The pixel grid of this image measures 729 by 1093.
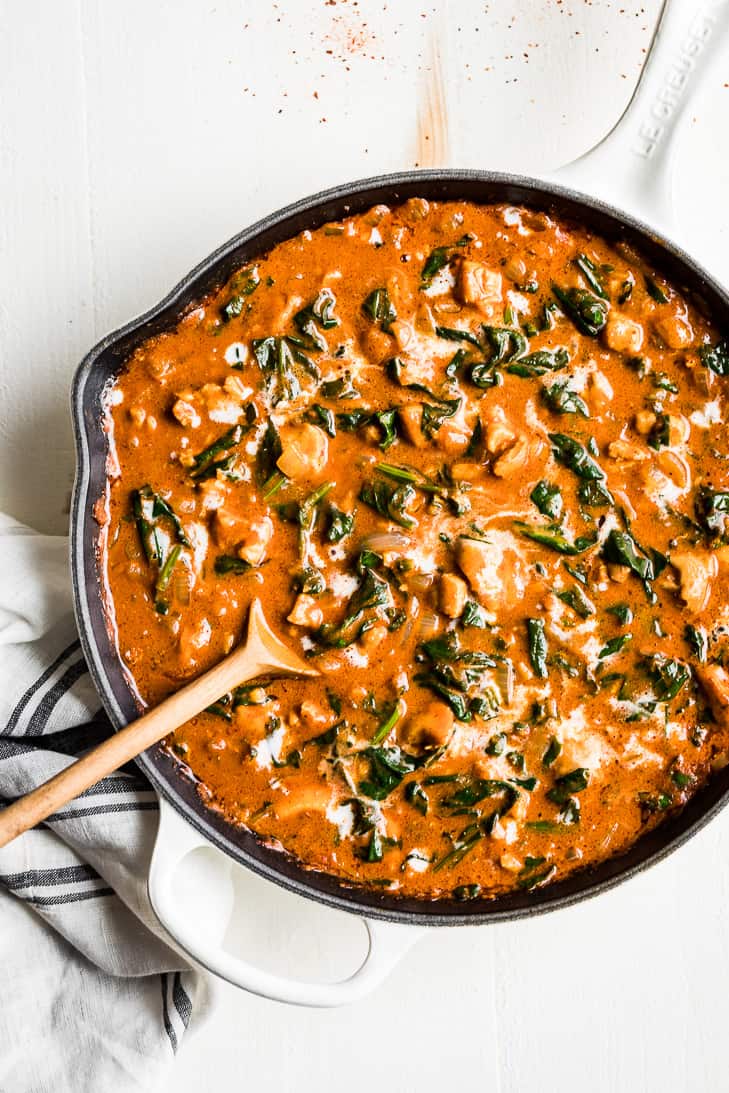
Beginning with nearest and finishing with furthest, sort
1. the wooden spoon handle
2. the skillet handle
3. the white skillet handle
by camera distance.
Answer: the wooden spoon handle, the skillet handle, the white skillet handle

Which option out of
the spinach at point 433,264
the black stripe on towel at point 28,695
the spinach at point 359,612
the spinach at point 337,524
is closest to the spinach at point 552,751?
the spinach at point 359,612

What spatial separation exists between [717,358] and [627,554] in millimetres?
739

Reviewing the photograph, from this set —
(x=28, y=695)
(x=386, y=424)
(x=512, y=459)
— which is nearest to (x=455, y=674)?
(x=512, y=459)

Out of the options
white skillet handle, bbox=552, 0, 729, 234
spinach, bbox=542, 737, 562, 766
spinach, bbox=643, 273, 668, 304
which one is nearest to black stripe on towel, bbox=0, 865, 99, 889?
spinach, bbox=542, 737, 562, 766

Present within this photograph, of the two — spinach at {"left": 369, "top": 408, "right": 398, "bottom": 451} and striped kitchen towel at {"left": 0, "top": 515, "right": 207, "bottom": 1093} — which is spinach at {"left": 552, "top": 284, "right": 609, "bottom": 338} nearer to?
spinach at {"left": 369, "top": 408, "right": 398, "bottom": 451}

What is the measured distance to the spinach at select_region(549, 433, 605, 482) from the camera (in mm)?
3174

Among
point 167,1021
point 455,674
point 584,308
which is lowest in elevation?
point 167,1021

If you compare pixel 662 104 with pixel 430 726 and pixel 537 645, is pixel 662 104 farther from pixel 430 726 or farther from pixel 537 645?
pixel 430 726

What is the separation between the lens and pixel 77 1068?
3514 millimetres

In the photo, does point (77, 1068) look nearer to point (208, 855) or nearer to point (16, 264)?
point (208, 855)

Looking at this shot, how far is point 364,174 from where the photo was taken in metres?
3.79

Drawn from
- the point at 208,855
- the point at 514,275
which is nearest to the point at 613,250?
the point at 514,275

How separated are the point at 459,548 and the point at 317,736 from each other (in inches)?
30.0

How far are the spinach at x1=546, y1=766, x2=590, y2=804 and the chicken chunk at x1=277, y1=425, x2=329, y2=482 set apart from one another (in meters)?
1.28
